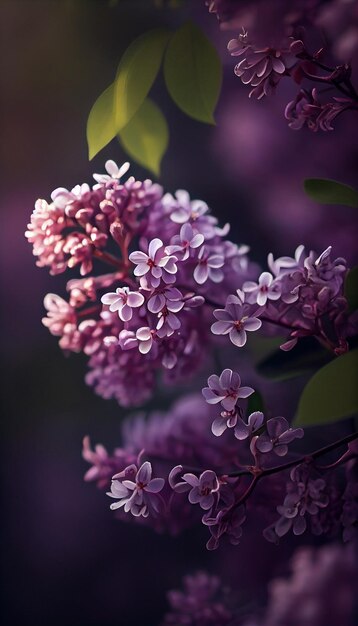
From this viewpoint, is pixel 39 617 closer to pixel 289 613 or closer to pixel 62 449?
pixel 62 449

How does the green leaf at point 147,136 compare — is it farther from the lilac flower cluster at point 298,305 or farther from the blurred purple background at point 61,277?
the lilac flower cluster at point 298,305

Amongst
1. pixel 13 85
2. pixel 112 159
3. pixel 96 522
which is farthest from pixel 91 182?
pixel 96 522

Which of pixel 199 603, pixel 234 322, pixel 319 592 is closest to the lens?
pixel 319 592

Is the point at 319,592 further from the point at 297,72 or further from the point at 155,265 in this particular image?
the point at 297,72

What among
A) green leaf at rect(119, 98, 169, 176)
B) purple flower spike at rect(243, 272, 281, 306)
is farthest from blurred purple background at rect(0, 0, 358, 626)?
purple flower spike at rect(243, 272, 281, 306)

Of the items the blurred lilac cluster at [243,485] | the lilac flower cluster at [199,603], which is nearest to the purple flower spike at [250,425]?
the blurred lilac cluster at [243,485]

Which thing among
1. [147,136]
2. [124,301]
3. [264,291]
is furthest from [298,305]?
[147,136]
